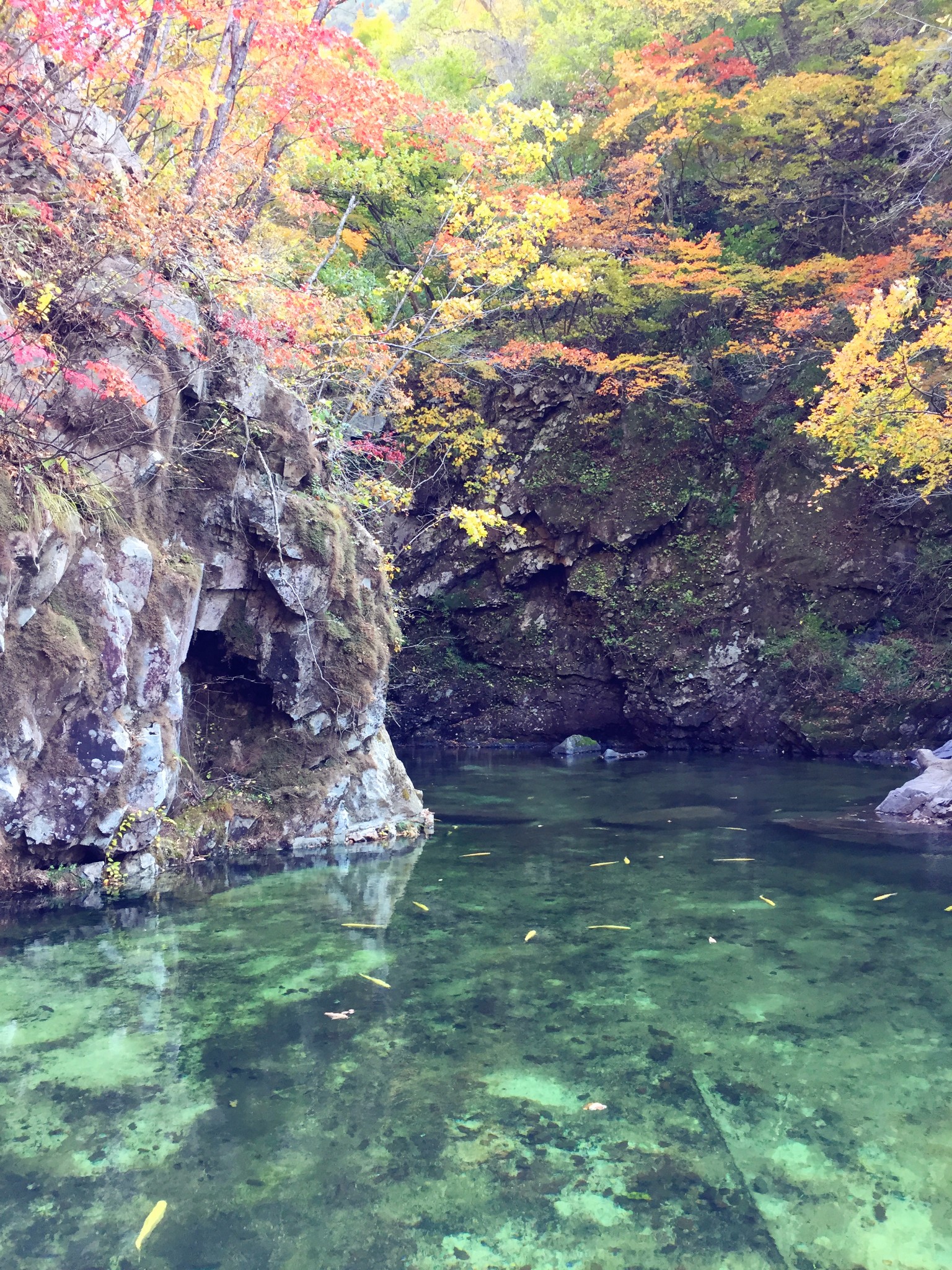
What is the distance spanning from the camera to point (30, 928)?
5.25 metres

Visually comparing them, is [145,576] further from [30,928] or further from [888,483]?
[888,483]

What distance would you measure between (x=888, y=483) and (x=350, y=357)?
9.38 metres

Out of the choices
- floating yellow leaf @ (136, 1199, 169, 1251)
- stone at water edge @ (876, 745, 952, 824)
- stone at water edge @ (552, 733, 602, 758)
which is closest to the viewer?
floating yellow leaf @ (136, 1199, 169, 1251)

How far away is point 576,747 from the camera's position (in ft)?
48.9

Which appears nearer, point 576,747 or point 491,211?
point 491,211

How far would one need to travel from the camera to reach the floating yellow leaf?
2.49 m

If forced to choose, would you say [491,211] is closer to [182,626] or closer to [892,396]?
[892,396]

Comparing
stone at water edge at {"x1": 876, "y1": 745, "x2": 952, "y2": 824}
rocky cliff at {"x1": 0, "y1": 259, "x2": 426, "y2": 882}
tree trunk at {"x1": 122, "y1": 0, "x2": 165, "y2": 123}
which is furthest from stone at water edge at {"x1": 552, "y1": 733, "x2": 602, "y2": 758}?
tree trunk at {"x1": 122, "y1": 0, "x2": 165, "y2": 123}

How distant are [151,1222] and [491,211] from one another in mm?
11061

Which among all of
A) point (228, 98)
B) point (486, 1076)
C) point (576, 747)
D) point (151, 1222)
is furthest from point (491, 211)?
point (151, 1222)

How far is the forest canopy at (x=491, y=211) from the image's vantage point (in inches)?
246

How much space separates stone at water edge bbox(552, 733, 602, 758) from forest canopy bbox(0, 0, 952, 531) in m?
4.14

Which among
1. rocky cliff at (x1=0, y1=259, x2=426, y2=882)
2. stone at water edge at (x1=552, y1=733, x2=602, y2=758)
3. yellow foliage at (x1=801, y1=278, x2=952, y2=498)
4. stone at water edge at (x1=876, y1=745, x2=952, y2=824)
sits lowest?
stone at water edge at (x1=552, y1=733, x2=602, y2=758)

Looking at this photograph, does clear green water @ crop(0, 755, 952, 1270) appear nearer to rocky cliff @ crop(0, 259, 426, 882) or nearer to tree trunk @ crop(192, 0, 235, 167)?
rocky cliff @ crop(0, 259, 426, 882)
